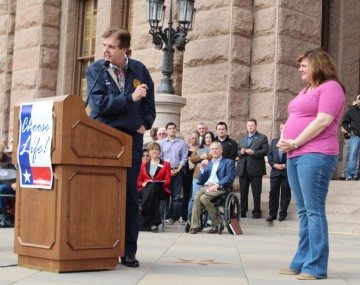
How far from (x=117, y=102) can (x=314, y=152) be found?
171 centimetres

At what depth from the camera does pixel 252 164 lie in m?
13.0

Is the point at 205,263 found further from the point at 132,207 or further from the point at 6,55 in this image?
the point at 6,55

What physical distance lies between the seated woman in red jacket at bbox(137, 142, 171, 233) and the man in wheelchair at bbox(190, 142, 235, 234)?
58 centimetres

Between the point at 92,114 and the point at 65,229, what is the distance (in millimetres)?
1133

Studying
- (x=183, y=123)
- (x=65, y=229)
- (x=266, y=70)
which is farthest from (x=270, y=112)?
(x=65, y=229)

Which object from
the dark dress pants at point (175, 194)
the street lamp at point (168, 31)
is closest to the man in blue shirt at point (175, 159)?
the dark dress pants at point (175, 194)

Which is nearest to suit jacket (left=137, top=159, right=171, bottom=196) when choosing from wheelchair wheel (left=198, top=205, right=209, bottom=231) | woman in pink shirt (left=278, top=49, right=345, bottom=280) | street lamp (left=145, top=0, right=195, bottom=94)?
wheelchair wheel (left=198, top=205, right=209, bottom=231)

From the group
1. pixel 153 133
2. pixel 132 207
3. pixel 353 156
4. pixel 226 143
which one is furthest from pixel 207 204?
pixel 132 207

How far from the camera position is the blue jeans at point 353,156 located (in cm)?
1329

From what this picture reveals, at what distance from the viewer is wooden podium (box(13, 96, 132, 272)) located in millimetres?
5777

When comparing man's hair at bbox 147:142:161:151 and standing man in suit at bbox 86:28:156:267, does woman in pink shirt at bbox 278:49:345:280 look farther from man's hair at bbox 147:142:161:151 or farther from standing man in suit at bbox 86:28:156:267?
man's hair at bbox 147:142:161:151

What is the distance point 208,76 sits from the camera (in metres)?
14.3

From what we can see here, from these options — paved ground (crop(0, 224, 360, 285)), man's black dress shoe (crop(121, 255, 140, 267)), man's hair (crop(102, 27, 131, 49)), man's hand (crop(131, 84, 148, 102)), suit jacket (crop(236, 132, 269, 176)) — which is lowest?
paved ground (crop(0, 224, 360, 285))

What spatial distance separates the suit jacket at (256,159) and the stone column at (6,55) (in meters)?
8.45
